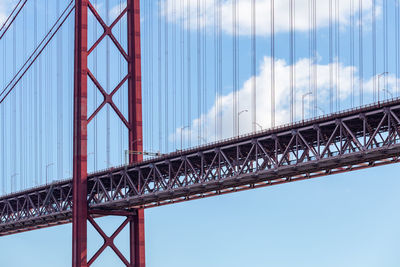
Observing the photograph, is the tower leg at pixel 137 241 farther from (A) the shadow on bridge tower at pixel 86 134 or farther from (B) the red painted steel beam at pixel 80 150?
(B) the red painted steel beam at pixel 80 150

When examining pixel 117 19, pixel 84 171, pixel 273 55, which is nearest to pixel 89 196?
pixel 84 171

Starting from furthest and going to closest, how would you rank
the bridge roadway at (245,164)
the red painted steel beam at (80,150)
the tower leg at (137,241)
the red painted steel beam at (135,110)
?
the red painted steel beam at (135,110)
the tower leg at (137,241)
the red painted steel beam at (80,150)
the bridge roadway at (245,164)

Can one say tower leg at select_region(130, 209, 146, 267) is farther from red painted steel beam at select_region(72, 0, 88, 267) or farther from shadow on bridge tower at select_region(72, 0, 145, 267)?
red painted steel beam at select_region(72, 0, 88, 267)

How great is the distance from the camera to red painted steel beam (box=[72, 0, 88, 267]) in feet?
244

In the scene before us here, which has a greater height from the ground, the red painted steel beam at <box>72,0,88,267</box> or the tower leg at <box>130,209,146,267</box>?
the red painted steel beam at <box>72,0,88,267</box>

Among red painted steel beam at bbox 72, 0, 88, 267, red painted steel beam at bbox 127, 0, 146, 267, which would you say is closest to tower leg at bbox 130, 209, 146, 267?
red painted steel beam at bbox 127, 0, 146, 267

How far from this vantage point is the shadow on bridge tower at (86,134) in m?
74.5

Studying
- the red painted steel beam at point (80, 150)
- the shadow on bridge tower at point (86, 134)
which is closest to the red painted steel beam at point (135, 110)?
the shadow on bridge tower at point (86, 134)

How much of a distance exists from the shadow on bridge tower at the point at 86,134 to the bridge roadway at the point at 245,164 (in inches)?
37.9

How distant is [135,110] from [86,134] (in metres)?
3.55

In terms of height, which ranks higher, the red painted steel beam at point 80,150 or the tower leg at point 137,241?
the red painted steel beam at point 80,150

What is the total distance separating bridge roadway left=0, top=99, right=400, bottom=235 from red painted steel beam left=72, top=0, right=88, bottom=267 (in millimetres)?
993

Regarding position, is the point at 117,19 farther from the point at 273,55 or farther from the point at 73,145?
the point at 273,55

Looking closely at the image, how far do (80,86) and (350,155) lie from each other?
1009 inches
